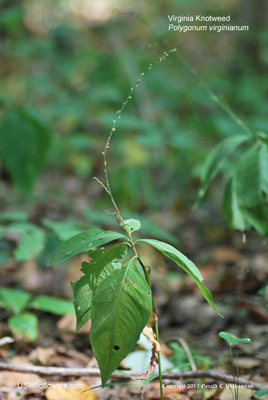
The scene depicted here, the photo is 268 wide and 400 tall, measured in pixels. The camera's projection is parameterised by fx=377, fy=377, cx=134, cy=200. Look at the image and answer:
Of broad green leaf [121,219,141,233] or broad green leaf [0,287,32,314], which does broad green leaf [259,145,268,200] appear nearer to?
broad green leaf [121,219,141,233]

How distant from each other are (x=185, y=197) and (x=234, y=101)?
2025 mm

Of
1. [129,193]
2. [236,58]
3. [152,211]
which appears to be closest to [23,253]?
[129,193]

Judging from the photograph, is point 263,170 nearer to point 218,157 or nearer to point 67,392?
point 218,157

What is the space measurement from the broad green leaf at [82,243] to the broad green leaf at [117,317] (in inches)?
3.7

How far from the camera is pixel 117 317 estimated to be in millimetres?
825

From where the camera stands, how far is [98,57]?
4.62 m

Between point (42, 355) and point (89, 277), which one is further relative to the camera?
point (42, 355)

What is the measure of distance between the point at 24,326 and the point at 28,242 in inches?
14.5

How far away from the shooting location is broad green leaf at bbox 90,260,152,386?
0.81 m

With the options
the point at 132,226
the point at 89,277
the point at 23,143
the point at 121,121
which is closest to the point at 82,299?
the point at 89,277

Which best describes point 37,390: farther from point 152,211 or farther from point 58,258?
point 152,211

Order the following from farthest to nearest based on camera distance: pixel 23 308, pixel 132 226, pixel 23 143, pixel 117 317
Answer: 1. pixel 23 143
2. pixel 23 308
3. pixel 132 226
4. pixel 117 317

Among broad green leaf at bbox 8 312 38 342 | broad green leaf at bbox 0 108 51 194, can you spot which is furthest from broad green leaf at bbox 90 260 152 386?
broad green leaf at bbox 0 108 51 194

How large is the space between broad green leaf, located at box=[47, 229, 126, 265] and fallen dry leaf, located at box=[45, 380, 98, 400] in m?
0.54
